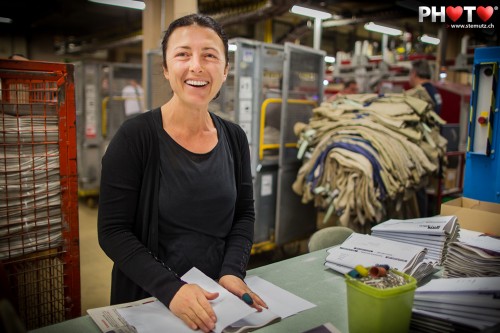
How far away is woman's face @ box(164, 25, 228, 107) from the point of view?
1.54m

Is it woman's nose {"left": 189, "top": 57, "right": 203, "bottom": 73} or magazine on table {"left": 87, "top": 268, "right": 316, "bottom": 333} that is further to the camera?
woman's nose {"left": 189, "top": 57, "right": 203, "bottom": 73}

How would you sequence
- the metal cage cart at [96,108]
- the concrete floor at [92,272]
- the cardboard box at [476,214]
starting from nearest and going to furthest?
the cardboard box at [476,214]
the concrete floor at [92,272]
the metal cage cart at [96,108]

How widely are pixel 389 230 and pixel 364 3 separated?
10.7 meters

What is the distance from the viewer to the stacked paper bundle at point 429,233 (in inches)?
73.4

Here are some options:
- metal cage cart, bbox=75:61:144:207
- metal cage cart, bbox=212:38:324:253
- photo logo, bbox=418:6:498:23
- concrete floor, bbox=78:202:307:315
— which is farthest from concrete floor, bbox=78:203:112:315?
photo logo, bbox=418:6:498:23

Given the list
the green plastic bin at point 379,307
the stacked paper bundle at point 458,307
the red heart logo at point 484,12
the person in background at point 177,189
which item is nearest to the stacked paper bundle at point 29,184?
the person in background at point 177,189

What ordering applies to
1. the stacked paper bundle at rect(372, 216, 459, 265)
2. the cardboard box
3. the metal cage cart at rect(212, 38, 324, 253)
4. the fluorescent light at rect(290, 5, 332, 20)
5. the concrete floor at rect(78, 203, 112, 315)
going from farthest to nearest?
the fluorescent light at rect(290, 5, 332, 20)
the metal cage cart at rect(212, 38, 324, 253)
the concrete floor at rect(78, 203, 112, 315)
the cardboard box
the stacked paper bundle at rect(372, 216, 459, 265)

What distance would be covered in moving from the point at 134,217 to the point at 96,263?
3.65 m

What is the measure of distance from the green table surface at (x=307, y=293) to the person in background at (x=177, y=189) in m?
0.15

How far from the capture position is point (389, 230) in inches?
78.7

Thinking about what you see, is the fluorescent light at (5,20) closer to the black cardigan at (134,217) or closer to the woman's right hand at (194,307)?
the black cardigan at (134,217)

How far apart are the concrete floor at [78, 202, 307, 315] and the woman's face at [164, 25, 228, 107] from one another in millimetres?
2790

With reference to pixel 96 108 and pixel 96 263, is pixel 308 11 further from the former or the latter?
pixel 96 263

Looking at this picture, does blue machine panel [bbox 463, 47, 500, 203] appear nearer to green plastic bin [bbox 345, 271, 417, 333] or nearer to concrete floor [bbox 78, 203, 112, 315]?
green plastic bin [bbox 345, 271, 417, 333]
